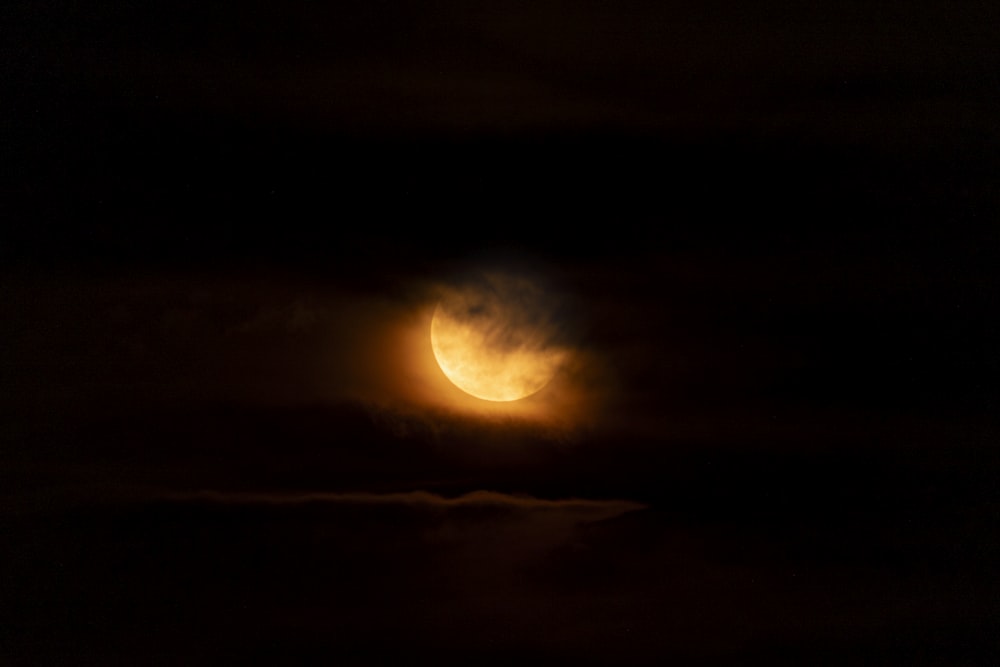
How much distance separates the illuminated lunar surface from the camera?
54.6 inches

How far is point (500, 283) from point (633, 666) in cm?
84

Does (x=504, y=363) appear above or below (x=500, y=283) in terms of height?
below

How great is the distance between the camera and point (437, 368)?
56.2 inches

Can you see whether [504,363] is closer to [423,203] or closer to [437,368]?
[437,368]

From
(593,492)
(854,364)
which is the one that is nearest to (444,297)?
(593,492)

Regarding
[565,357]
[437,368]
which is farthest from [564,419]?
[437,368]

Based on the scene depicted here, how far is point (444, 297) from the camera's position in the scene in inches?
54.7

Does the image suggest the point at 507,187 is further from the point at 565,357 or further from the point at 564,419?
the point at 564,419

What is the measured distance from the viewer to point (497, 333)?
1.39 metres

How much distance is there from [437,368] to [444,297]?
0.14 metres

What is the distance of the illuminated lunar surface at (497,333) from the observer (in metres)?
1.39

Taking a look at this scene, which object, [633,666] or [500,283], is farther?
[633,666]

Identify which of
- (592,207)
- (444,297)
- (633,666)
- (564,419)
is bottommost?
(633,666)

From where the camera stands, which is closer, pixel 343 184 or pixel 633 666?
pixel 343 184
